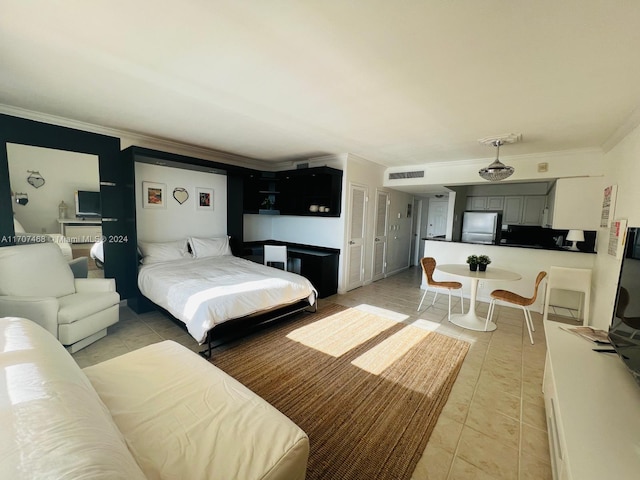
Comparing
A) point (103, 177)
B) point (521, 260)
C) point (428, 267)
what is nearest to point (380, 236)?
point (428, 267)

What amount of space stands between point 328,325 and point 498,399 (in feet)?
6.09

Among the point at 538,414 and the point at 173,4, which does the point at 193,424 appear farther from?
the point at 538,414

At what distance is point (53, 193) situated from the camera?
317cm

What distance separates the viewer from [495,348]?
295 centimetres

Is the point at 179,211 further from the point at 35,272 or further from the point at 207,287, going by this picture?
the point at 207,287

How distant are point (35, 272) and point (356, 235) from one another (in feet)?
14.3

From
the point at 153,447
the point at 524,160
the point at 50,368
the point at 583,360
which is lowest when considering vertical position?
the point at 153,447

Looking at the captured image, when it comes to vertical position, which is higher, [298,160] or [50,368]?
[298,160]

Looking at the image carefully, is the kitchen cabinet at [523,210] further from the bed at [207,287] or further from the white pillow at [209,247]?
the white pillow at [209,247]

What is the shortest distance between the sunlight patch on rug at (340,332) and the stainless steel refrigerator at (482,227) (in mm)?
3896

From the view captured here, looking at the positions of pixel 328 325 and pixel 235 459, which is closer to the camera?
pixel 235 459

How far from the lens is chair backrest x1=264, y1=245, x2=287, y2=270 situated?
4.81m

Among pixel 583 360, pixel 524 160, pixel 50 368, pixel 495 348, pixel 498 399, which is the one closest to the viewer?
pixel 50 368

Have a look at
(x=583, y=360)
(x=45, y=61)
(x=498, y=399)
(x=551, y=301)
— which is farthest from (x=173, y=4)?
(x=551, y=301)
